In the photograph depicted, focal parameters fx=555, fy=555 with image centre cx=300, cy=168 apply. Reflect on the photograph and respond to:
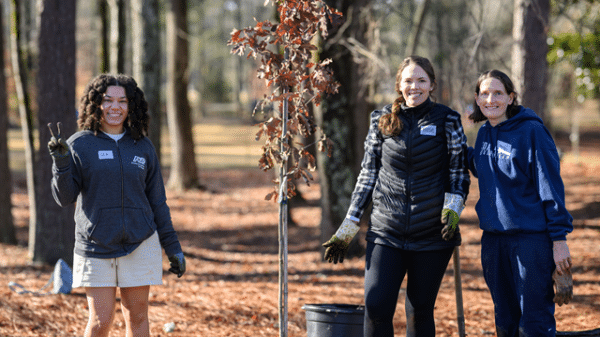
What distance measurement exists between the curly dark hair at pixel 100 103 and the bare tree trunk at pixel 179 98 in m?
10.8

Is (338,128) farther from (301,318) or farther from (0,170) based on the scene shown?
(0,170)

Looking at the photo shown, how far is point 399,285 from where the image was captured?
9.86ft

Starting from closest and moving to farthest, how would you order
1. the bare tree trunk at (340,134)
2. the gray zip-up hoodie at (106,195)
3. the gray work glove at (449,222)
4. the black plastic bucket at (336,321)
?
the gray work glove at (449,222) < the gray zip-up hoodie at (106,195) < the black plastic bucket at (336,321) < the bare tree trunk at (340,134)

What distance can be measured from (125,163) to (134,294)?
0.72 m

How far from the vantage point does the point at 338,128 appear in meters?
6.75

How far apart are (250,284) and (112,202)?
378 cm

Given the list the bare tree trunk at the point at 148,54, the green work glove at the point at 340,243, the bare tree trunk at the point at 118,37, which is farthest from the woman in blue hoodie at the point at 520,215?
the bare tree trunk at the point at 148,54

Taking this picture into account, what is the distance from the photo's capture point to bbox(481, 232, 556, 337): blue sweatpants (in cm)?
278

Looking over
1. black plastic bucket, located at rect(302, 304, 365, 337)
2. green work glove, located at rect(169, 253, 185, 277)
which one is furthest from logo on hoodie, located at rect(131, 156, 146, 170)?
black plastic bucket, located at rect(302, 304, 365, 337)

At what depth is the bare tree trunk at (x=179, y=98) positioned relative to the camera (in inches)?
540

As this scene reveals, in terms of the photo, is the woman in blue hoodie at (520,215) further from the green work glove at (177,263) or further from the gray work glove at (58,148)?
the gray work glove at (58,148)

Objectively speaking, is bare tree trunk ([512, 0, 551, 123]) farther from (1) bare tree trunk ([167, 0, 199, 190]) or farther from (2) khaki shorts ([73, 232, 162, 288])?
(1) bare tree trunk ([167, 0, 199, 190])

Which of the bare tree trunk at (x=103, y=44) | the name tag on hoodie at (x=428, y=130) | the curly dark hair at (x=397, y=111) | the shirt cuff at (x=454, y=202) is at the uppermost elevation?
the bare tree trunk at (x=103, y=44)

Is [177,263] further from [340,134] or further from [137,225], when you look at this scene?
[340,134]
